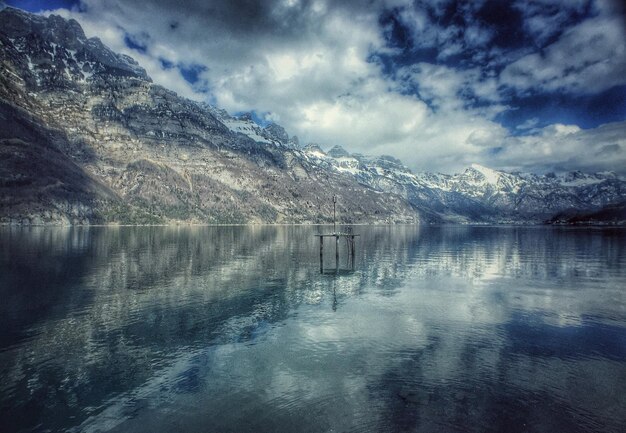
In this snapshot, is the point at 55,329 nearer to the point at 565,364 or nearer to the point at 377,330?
the point at 377,330

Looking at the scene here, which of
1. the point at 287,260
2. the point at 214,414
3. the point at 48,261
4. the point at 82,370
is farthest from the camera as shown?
A: the point at 287,260

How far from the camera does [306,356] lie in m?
26.7

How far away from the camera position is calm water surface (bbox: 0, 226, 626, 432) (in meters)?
18.8

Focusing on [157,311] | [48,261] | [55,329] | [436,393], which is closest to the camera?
[436,393]

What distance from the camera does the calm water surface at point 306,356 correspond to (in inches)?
738

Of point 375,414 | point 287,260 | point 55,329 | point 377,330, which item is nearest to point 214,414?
point 375,414

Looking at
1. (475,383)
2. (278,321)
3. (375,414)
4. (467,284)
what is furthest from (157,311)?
(467,284)

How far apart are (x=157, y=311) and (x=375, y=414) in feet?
89.7

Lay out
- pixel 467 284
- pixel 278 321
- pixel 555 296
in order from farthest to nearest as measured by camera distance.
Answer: pixel 467 284 → pixel 555 296 → pixel 278 321

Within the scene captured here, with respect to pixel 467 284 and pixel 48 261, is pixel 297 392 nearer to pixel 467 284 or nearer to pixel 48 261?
pixel 467 284

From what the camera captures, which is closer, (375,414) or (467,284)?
(375,414)

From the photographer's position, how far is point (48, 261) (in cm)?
7225

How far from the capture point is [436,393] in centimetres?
2109

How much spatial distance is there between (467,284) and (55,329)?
174 ft
